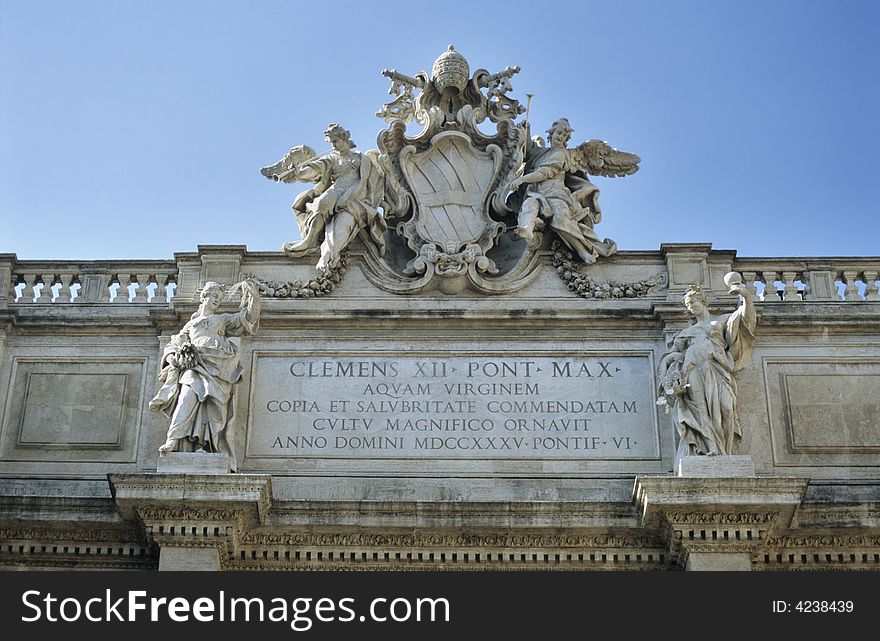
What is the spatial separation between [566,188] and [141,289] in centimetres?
437

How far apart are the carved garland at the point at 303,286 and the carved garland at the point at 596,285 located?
220 centimetres

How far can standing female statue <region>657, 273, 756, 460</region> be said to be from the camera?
18188 millimetres

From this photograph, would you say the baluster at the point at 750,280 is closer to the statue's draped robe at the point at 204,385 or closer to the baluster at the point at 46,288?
the statue's draped robe at the point at 204,385

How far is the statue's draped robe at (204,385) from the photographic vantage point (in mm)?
18219

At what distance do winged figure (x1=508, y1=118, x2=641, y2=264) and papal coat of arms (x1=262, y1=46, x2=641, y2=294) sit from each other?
0.01 meters

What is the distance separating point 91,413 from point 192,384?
1.32 metres

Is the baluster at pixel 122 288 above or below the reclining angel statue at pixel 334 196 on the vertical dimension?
below

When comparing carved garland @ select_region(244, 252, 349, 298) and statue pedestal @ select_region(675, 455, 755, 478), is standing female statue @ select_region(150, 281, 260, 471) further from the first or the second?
statue pedestal @ select_region(675, 455, 755, 478)

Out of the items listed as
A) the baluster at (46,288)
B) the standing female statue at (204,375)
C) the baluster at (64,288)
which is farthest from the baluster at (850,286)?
the baluster at (46,288)

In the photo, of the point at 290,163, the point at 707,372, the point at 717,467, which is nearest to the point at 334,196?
the point at 290,163

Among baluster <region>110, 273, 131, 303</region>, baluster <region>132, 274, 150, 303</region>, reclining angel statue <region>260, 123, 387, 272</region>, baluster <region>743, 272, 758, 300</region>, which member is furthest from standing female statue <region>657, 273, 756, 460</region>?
baluster <region>110, 273, 131, 303</region>

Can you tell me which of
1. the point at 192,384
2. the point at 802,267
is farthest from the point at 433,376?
the point at 802,267

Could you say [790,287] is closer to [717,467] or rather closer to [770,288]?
[770,288]

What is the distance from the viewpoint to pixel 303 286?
1970cm
